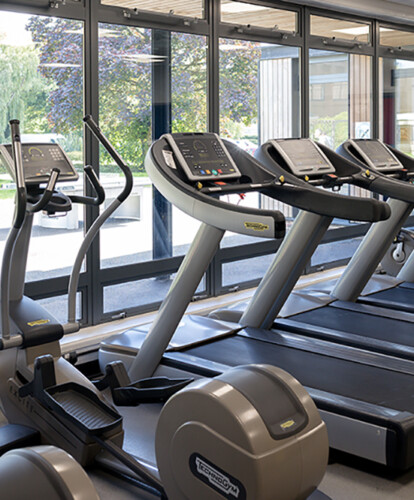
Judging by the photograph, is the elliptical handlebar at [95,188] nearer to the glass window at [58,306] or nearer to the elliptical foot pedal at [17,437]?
the elliptical foot pedal at [17,437]

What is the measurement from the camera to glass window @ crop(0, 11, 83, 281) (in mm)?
4348

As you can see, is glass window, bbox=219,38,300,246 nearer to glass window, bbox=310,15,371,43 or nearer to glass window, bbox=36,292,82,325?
glass window, bbox=310,15,371,43

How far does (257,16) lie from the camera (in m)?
5.96

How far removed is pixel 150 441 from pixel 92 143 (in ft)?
7.13

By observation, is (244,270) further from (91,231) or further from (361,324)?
(91,231)

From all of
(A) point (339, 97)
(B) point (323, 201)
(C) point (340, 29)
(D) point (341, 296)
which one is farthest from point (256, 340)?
(C) point (340, 29)

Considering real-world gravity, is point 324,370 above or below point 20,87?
below

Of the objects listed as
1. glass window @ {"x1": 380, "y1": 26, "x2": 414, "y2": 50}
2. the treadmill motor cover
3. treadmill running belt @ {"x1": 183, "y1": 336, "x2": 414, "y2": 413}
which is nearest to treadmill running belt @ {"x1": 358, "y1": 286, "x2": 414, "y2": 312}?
treadmill running belt @ {"x1": 183, "y1": 336, "x2": 414, "y2": 413}

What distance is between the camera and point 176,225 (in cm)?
553

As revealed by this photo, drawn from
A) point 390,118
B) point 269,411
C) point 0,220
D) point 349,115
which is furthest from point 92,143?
point 390,118

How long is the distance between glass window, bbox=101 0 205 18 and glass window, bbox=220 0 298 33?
26 centimetres

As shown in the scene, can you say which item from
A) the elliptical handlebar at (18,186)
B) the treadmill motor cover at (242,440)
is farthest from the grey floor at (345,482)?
the elliptical handlebar at (18,186)

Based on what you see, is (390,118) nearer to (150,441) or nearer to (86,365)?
(86,365)

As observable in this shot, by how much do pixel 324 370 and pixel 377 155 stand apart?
7.19 ft
